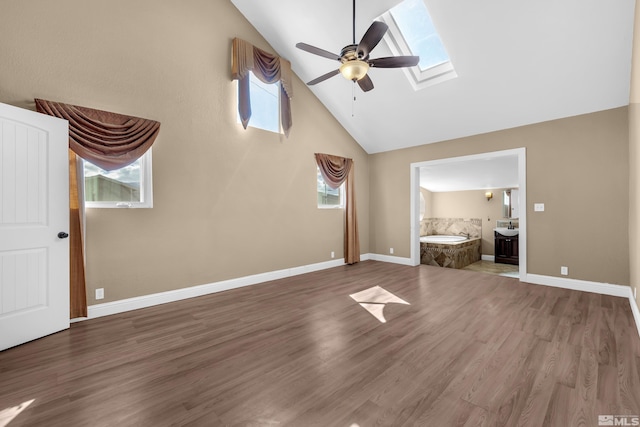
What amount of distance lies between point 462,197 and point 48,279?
9051 mm

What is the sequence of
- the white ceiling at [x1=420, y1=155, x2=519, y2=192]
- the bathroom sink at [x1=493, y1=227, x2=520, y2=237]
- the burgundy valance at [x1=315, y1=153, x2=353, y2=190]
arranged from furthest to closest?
the bathroom sink at [x1=493, y1=227, x2=520, y2=237] → the white ceiling at [x1=420, y1=155, x2=519, y2=192] → the burgundy valance at [x1=315, y1=153, x2=353, y2=190]

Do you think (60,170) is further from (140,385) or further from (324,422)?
(324,422)

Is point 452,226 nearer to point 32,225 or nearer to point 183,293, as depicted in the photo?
point 183,293

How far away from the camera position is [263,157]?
460cm

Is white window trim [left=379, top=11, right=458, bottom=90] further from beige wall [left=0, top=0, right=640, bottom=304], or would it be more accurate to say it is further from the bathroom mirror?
the bathroom mirror

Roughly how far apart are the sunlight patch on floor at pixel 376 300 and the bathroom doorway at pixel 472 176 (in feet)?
7.28

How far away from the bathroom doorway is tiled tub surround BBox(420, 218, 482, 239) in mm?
1006

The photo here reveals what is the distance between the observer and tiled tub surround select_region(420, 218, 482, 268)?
634cm

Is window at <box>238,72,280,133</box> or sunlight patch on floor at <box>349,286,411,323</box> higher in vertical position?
window at <box>238,72,280,133</box>

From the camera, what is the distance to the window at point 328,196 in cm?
562

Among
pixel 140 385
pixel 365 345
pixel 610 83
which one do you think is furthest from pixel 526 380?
pixel 610 83

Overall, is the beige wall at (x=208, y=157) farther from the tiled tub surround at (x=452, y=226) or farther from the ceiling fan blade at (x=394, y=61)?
the tiled tub surround at (x=452, y=226)

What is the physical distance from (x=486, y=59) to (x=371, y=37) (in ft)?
6.95

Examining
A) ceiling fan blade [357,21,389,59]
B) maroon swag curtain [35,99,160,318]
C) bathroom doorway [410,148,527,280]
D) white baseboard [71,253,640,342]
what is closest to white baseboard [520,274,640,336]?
white baseboard [71,253,640,342]
